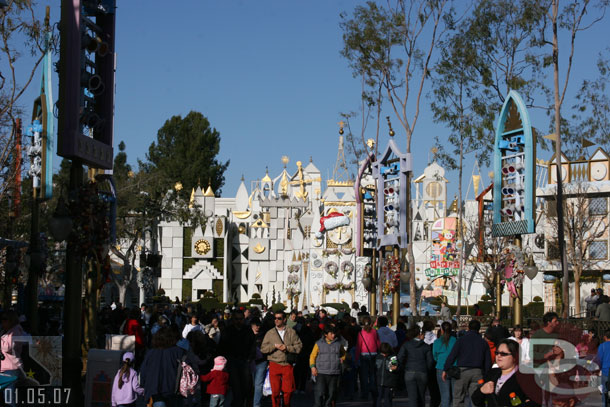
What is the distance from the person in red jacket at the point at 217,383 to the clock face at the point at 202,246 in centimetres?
6488

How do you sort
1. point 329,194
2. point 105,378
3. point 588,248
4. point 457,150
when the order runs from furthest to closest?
1. point 329,194
2. point 588,248
3. point 457,150
4. point 105,378

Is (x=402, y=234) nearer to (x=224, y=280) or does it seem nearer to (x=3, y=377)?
(x=3, y=377)

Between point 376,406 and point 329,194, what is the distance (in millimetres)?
45924

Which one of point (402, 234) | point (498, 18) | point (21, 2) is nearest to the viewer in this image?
point (21, 2)

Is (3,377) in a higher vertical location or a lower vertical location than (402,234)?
lower

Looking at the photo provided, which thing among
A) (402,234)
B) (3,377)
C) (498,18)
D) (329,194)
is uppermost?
(498,18)

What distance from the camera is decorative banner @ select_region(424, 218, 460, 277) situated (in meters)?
61.6

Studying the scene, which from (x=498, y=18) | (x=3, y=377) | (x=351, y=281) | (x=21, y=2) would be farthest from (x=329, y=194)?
(x=3, y=377)

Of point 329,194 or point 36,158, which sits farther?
point 329,194

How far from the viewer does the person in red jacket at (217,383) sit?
1286cm

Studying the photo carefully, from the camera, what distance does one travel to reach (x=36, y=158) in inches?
901

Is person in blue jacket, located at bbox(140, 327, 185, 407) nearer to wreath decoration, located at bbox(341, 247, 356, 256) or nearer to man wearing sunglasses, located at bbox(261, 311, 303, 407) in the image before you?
man wearing sunglasses, located at bbox(261, 311, 303, 407)

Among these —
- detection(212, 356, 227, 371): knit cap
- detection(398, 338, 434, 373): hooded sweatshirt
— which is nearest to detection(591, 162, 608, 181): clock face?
detection(398, 338, 434, 373): hooded sweatshirt

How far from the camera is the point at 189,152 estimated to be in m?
94.2
